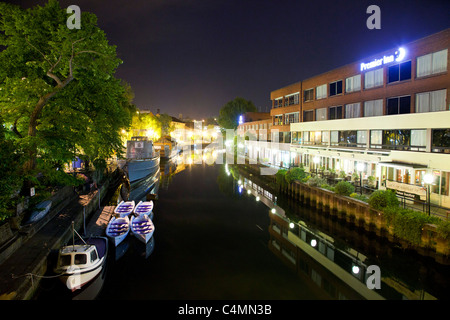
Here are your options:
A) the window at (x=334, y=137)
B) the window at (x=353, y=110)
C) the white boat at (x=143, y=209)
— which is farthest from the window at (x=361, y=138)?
the white boat at (x=143, y=209)

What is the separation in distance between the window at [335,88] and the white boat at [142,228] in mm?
27216

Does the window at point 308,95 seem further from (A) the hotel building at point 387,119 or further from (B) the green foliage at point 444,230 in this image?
(B) the green foliage at point 444,230

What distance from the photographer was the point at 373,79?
28.7 m

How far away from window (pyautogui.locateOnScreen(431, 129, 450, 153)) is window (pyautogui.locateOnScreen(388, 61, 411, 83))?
21.5ft

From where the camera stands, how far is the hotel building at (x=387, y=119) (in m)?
20.5

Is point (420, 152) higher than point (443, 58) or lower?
lower

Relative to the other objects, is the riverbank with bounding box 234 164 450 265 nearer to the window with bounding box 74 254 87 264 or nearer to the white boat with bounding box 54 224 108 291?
the white boat with bounding box 54 224 108 291

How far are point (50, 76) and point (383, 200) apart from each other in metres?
22.3

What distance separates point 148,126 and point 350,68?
61342mm

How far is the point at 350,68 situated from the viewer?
31.9 meters

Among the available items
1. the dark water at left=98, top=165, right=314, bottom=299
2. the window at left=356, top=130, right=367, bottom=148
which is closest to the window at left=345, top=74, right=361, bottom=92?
the window at left=356, top=130, right=367, bottom=148

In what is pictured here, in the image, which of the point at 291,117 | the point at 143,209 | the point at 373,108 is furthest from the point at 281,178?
the point at 291,117
